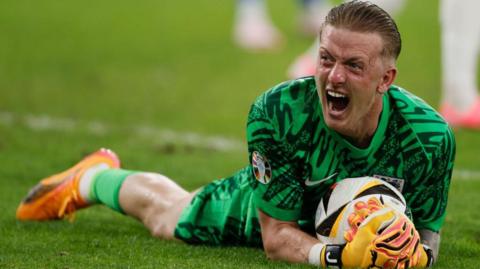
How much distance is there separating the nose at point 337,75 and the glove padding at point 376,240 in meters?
0.51

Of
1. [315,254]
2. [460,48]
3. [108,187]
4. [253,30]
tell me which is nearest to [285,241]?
[315,254]

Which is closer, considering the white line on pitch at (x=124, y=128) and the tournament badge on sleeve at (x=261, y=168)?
the tournament badge on sleeve at (x=261, y=168)

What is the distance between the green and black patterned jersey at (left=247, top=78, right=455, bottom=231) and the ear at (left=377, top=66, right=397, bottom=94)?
0.18m

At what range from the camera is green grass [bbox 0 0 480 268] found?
17.9 ft

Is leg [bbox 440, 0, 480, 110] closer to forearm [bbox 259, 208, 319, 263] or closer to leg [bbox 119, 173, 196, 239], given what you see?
leg [bbox 119, 173, 196, 239]

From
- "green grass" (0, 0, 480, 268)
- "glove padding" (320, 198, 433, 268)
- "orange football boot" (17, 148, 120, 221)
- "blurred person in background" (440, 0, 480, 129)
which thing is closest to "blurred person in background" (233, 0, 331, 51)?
"green grass" (0, 0, 480, 268)

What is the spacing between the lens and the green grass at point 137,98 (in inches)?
215

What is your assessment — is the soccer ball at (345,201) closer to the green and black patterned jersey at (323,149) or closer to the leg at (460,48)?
the green and black patterned jersey at (323,149)

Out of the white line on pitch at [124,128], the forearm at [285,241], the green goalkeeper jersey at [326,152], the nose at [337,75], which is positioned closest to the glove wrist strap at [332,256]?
the forearm at [285,241]

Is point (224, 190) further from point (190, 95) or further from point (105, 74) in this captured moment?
point (105, 74)

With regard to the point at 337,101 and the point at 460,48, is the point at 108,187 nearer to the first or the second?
the point at 337,101

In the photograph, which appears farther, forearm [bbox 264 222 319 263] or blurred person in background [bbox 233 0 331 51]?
blurred person in background [bbox 233 0 331 51]

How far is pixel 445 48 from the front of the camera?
8883mm

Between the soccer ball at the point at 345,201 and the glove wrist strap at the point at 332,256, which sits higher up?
the soccer ball at the point at 345,201
